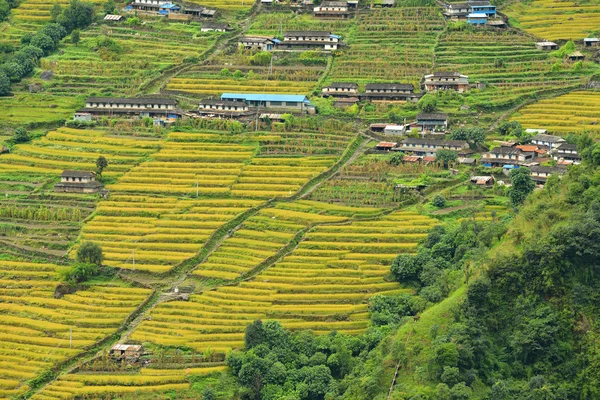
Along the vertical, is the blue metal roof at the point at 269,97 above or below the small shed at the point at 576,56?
below

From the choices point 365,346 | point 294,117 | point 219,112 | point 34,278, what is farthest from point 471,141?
point 34,278

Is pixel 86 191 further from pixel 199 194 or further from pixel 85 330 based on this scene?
pixel 85 330

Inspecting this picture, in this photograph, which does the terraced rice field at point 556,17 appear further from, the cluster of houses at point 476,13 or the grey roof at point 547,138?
the grey roof at point 547,138

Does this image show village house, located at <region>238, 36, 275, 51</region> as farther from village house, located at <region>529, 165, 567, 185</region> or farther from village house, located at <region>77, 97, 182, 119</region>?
village house, located at <region>529, 165, 567, 185</region>

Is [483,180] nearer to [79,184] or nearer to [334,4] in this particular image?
[79,184]

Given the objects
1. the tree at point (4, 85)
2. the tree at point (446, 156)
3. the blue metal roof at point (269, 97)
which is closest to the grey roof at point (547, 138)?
the tree at point (446, 156)

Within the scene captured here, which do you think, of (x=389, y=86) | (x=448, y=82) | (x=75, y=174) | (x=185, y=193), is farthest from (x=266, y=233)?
(x=448, y=82)

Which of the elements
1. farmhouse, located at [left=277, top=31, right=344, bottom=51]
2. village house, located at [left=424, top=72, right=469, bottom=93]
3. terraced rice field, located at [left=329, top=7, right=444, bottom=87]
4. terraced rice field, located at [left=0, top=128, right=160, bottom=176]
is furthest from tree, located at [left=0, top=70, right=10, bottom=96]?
village house, located at [left=424, top=72, right=469, bottom=93]
